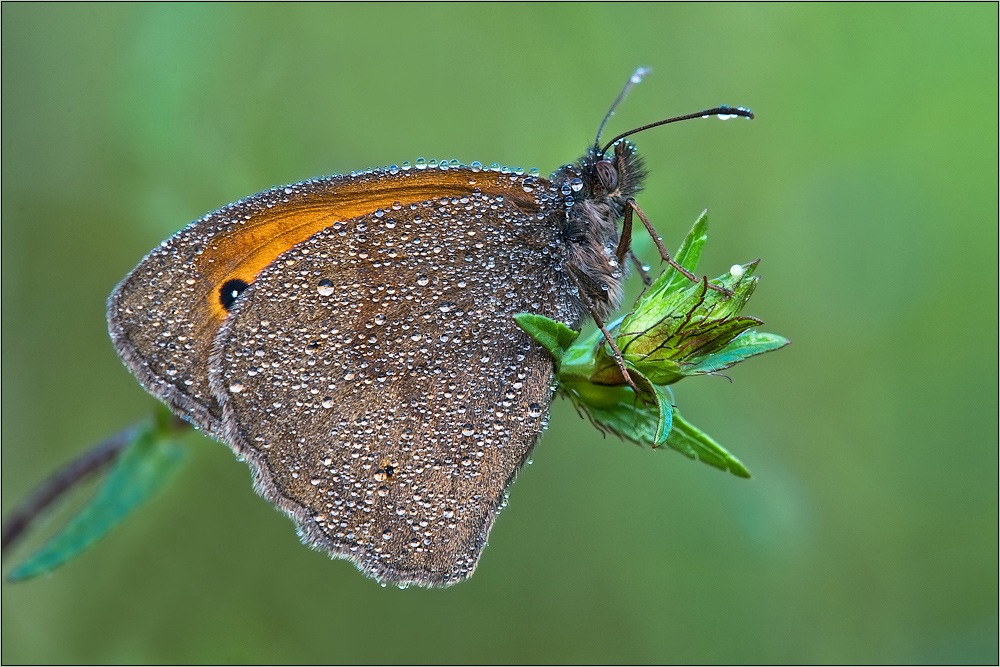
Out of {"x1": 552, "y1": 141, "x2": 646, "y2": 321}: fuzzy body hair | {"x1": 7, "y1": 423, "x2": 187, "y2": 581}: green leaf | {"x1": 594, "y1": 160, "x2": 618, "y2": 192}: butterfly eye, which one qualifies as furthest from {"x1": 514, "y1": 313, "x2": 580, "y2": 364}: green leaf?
{"x1": 7, "y1": 423, "x2": 187, "y2": 581}: green leaf

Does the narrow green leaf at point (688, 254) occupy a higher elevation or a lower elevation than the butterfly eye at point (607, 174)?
lower

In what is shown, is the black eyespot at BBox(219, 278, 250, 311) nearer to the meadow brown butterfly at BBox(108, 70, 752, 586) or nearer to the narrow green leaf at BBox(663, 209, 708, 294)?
the meadow brown butterfly at BBox(108, 70, 752, 586)

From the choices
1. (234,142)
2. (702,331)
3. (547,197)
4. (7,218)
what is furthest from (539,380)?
(7,218)

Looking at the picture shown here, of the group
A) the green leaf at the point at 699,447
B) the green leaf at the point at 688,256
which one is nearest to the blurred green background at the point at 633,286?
the green leaf at the point at 688,256

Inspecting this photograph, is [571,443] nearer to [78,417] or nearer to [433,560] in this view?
[433,560]

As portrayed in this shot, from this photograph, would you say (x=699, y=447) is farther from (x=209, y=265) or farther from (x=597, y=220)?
(x=209, y=265)

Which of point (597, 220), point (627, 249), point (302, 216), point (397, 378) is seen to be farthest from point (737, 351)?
point (302, 216)

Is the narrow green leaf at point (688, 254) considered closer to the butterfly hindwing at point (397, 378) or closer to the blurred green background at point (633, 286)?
the butterfly hindwing at point (397, 378)
